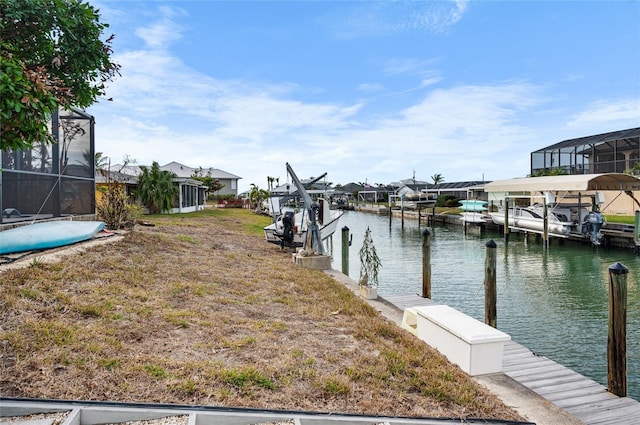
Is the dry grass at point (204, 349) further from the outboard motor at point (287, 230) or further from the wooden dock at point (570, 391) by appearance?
the outboard motor at point (287, 230)

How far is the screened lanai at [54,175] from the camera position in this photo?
770cm

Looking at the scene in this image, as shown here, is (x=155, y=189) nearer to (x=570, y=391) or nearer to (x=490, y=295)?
(x=490, y=295)

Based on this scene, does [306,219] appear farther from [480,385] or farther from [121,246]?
[480,385]

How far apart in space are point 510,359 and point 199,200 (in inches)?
1334

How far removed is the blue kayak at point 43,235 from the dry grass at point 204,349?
686mm

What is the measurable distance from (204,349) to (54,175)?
697 centimetres

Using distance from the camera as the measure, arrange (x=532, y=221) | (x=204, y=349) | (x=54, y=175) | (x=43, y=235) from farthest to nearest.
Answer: (x=532, y=221)
(x=54, y=175)
(x=43, y=235)
(x=204, y=349)

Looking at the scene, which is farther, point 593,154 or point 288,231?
point 593,154

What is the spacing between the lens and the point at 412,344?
17.1ft

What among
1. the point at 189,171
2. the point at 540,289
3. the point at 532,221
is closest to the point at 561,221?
the point at 532,221

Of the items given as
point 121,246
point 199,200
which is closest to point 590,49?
point 121,246

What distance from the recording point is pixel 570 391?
4.74 m

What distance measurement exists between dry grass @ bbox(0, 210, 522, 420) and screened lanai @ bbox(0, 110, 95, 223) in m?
1.99

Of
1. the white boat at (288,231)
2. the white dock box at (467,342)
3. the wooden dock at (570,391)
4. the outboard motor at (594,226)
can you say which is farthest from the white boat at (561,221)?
the white dock box at (467,342)
